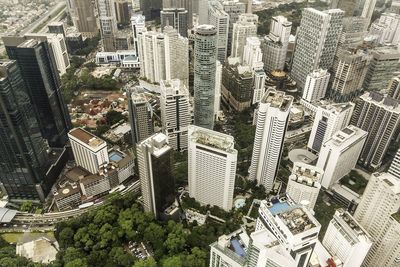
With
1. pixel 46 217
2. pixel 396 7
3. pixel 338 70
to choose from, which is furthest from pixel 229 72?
pixel 396 7

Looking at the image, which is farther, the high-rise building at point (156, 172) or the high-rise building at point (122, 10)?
the high-rise building at point (122, 10)

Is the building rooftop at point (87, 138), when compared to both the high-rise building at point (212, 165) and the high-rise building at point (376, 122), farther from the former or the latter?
the high-rise building at point (376, 122)

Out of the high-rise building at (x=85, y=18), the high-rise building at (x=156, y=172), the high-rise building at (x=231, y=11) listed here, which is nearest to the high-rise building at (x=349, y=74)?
the high-rise building at (x=231, y=11)

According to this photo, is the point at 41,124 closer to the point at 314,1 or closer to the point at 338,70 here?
the point at 338,70

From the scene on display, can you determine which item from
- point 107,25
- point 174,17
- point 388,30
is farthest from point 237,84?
point 388,30

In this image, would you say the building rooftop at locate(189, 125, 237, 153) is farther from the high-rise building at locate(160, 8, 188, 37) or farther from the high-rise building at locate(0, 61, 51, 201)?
the high-rise building at locate(160, 8, 188, 37)

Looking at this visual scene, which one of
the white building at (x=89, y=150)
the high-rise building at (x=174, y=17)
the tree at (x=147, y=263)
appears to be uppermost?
the high-rise building at (x=174, y=17)
